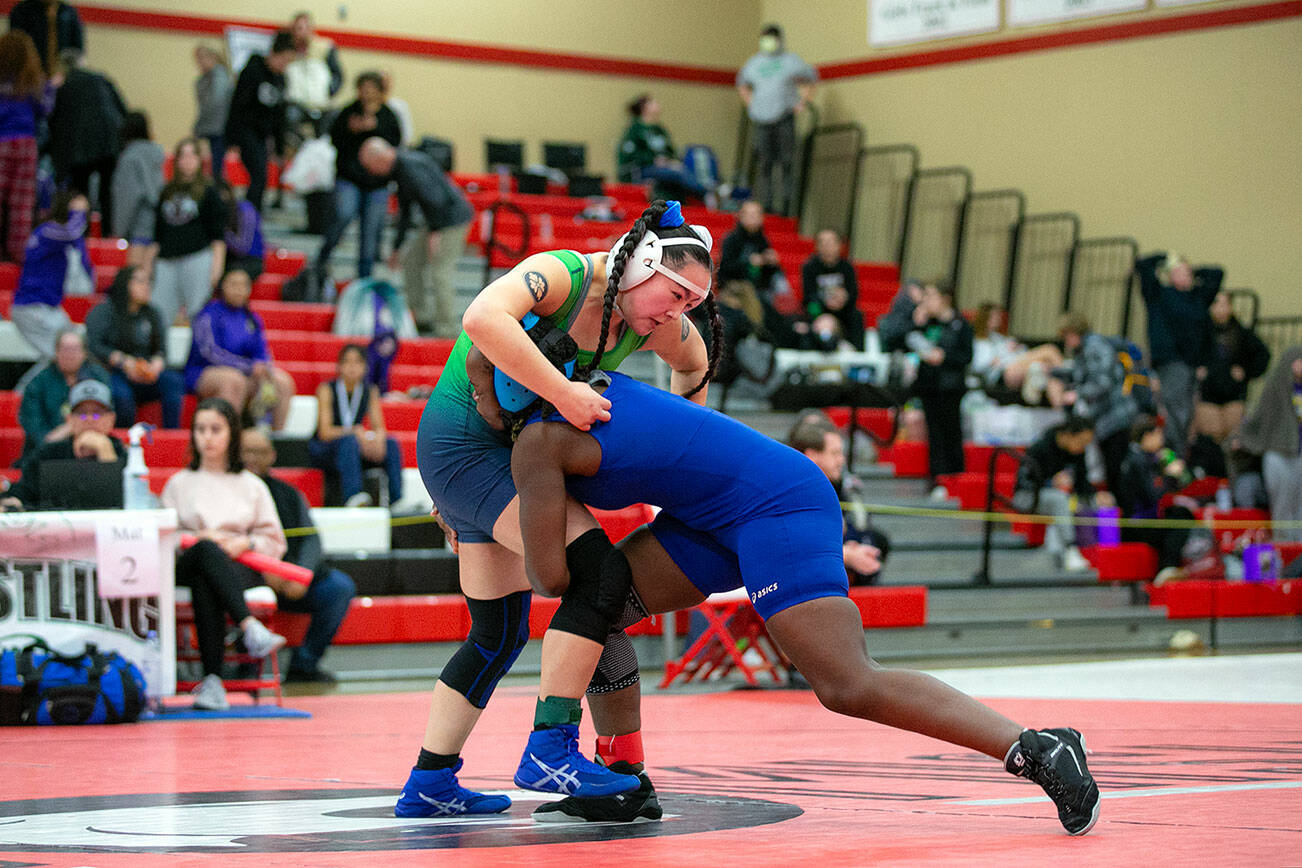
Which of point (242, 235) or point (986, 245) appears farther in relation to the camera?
point (986, 245)

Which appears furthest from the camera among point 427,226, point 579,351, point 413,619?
point 427,226

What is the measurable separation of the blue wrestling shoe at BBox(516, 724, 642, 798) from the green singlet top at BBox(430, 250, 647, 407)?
0.78m

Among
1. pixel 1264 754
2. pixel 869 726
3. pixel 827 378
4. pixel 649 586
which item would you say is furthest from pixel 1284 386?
pixel 649 586

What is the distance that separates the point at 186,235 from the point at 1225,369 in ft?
28.7

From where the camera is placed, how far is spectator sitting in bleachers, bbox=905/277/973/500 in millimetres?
12328

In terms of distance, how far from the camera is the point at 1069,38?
664 inches

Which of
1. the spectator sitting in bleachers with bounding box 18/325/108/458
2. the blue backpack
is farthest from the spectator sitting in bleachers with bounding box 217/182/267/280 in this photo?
the blue backpack

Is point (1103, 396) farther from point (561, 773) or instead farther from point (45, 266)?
point (561, 773)

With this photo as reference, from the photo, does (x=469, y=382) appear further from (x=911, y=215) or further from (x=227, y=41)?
(x=911, y=215)

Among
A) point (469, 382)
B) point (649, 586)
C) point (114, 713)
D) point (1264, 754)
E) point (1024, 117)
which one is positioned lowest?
point (114, 713)

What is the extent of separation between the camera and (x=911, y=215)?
1798 centimetres

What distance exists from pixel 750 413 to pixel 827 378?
2.21ft

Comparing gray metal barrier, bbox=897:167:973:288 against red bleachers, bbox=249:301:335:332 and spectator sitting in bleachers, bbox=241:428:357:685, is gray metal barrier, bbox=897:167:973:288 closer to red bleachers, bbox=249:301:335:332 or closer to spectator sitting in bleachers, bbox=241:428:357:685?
red bleachers, bbox=249:301:335:332

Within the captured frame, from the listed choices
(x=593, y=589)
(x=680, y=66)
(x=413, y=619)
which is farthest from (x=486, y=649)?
(x=680, y=66)
